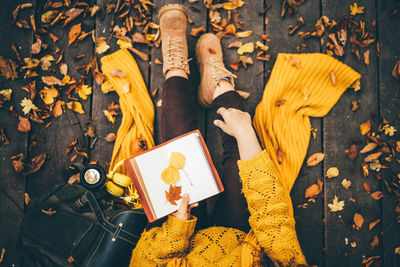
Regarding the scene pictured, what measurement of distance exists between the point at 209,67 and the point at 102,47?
0.68 m

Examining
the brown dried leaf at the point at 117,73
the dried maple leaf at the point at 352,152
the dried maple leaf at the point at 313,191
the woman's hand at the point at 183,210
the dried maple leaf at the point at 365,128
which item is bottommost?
the dried maple leaf at the point at 313,191

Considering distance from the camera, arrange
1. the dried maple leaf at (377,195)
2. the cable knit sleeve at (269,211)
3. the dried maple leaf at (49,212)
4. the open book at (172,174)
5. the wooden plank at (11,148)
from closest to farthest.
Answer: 1. the cable knit sleeve at (269,211)
2. the dried maple leaf at (49,212)
3. the open book at (172,174)
4. the wooden plank at (11,148)
5. the dried maple leaf at (377,195)

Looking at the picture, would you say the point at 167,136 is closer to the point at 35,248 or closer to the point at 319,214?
the point at 35,248

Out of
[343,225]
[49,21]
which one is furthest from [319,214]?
[49,21]

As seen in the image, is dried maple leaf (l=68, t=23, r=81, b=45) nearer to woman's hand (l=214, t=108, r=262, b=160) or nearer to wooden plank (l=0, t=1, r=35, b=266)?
wooden plank (l=0, t=1, r=35, b=266)

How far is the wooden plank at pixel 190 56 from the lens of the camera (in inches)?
59.2

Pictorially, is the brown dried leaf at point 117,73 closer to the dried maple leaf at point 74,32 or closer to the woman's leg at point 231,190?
the dried maple leaf at point 74,32

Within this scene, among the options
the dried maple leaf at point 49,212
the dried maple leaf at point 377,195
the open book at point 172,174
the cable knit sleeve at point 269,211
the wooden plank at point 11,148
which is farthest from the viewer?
the dried maple leaf at point 377,195

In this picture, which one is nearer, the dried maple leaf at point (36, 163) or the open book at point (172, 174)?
the open book at point (172, 174)

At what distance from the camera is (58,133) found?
1.46m

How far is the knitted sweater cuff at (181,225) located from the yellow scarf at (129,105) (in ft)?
1.66

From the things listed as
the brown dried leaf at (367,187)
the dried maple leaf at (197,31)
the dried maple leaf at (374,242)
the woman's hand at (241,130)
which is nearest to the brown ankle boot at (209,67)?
the dried maple leaf at (197,31)

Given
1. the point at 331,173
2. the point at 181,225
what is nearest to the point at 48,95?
the point at 181,225

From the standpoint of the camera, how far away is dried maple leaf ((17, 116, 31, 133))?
1436 mm
